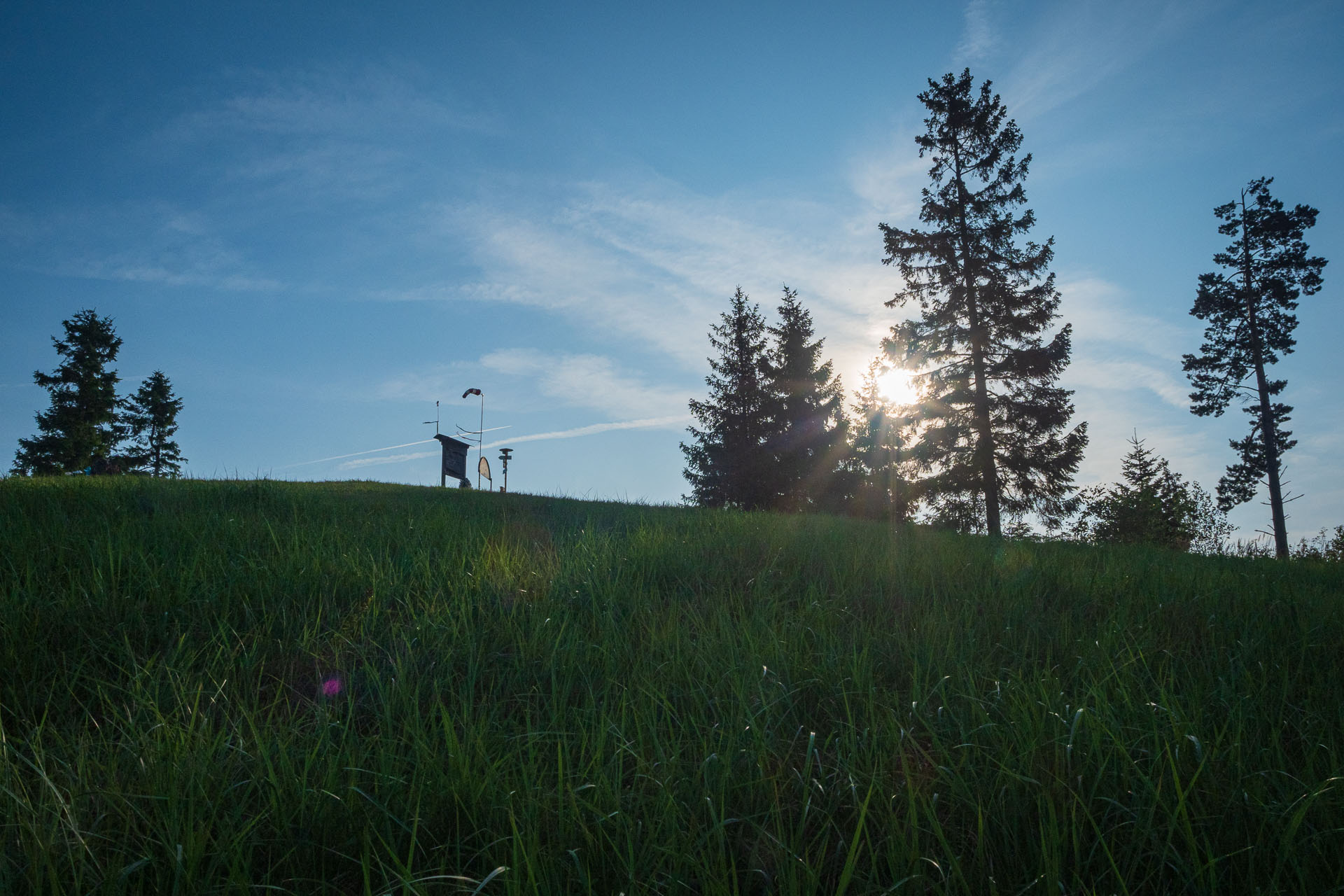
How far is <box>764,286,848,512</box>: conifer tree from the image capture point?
27.1 m

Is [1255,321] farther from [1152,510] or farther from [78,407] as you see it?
[78,407]

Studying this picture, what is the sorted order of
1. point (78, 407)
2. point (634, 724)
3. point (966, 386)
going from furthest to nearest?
point (78, 407) → point (966, 386) → point (634, 724)

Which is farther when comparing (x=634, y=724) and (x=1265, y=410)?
(x=1265, y=410)

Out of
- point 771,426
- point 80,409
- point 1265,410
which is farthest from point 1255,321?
point 80,409

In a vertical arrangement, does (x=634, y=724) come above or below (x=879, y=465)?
below

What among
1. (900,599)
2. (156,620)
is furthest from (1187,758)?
(156,620)

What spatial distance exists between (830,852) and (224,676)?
2.80 metres

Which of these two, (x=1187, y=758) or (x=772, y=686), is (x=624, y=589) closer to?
(x=772, y=686)

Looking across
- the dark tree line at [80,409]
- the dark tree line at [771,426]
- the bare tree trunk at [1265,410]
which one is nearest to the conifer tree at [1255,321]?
the bare tree trunk at [1265,410]

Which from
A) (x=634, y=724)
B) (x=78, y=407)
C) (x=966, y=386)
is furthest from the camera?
(x=78, y=407)

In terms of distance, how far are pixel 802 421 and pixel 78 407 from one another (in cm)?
3559

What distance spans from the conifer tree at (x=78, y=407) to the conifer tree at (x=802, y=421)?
32.0 meters

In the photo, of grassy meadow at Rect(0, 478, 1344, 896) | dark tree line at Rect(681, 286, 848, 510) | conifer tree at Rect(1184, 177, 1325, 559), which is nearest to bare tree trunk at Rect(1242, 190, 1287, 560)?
conifer tree at Rect(1184, 177, 1325, 559)

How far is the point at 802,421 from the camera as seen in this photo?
27.8 m
